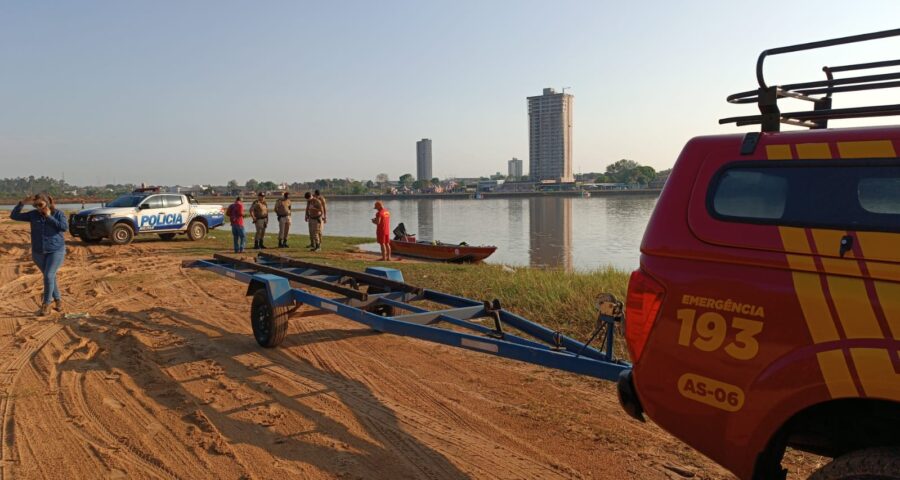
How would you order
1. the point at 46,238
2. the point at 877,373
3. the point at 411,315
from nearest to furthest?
the point at 877,373, the point at 411,315, the point at 46,238

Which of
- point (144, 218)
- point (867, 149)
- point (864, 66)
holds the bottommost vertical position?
point (144, 218)

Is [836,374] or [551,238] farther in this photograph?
[551,238]

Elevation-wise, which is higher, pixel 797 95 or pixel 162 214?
pixel 797 95

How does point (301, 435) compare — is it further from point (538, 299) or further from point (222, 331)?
point (538, 299)

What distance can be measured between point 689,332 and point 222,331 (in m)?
6.44

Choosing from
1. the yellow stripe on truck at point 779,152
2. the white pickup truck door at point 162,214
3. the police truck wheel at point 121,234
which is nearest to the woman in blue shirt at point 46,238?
the yellow stripe on truck at point 779,152

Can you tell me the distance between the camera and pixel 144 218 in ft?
66.6

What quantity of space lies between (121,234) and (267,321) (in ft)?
51.5

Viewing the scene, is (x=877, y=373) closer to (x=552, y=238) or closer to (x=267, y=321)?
(x=267, y=321)

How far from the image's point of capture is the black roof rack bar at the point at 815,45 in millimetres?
2986

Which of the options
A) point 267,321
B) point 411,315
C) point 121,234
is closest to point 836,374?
point 411,315

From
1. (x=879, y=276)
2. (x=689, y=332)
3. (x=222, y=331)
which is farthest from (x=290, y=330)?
(x=879, y=276)

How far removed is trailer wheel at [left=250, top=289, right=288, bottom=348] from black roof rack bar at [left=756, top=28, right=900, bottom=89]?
5233 mm

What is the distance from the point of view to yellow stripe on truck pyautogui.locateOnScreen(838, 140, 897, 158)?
250 centimetres
